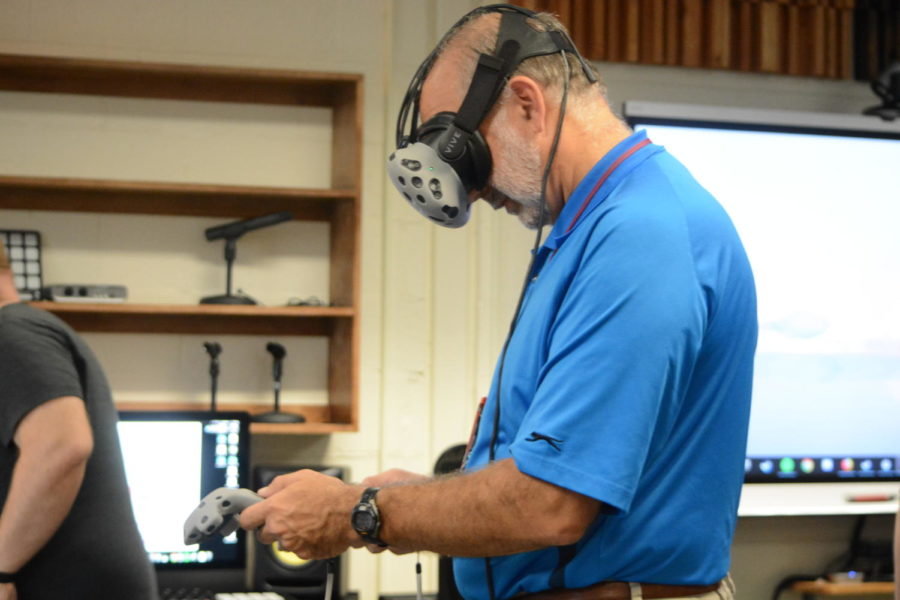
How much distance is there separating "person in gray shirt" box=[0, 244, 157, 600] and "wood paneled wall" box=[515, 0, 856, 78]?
224 cm

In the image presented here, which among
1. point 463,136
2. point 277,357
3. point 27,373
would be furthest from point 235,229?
point 463,136

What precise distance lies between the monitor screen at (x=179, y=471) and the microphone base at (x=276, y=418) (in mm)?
164

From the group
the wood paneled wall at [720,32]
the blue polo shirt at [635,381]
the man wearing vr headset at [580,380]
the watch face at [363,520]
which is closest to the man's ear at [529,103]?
the man wearing vr headset at [580,380]

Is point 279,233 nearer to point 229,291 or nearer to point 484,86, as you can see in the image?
point 229,291

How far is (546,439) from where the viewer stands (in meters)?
1.14

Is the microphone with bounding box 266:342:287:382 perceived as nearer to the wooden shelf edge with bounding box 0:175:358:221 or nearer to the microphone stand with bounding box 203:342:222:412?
the microphone stand with bounding box 203:342:222:412

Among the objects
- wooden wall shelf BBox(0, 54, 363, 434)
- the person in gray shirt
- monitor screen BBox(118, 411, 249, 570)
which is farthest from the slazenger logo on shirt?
wooden wall shelf BBox(0, 54, 363, 434)

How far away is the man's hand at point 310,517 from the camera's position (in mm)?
1257

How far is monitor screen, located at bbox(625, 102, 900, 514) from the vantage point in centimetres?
371

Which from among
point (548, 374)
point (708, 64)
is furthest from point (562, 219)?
point (708, 64)

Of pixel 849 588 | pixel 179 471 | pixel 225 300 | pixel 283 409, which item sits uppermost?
pixel 225 300

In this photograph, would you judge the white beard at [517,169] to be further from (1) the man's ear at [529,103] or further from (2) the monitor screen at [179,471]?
(2) the monitor screen at [179,471]

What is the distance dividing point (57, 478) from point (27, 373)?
21 centimetres

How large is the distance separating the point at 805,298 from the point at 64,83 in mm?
2644
